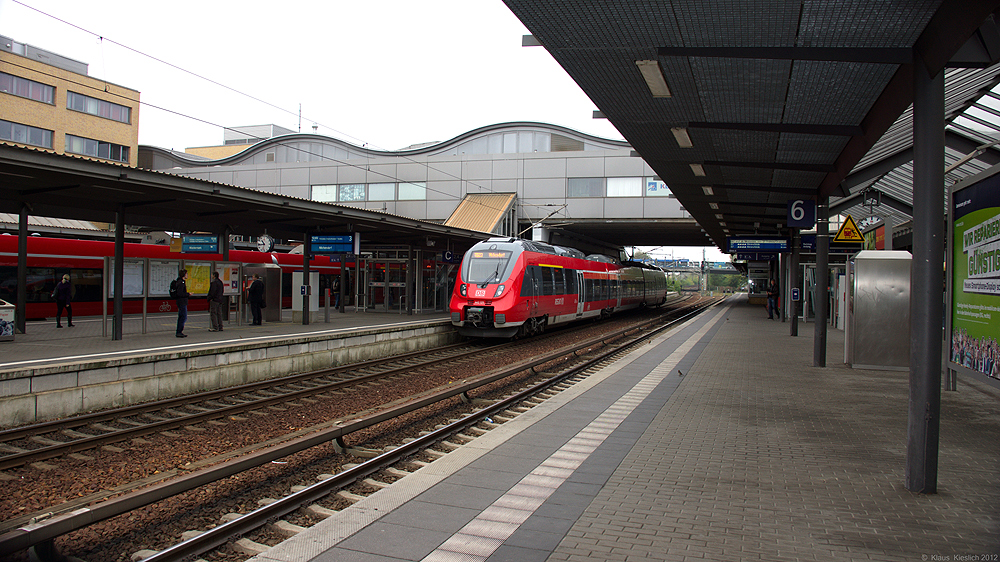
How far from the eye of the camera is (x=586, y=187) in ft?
120

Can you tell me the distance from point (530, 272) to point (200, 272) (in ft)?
29.6

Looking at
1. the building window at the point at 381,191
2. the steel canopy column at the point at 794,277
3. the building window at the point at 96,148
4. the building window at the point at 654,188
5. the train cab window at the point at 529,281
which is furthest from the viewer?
the building window at the point at 381,191

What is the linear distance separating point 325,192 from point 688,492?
4048 cm

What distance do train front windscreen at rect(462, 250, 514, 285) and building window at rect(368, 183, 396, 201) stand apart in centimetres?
2420

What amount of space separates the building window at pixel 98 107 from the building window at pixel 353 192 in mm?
15374

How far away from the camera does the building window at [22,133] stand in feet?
113

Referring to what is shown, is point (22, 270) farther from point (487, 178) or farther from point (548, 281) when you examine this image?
point (487, 178)

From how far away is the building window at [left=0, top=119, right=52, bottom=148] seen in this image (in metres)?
34.5

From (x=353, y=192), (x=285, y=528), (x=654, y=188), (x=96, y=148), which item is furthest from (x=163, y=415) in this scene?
(x=96, y=148)

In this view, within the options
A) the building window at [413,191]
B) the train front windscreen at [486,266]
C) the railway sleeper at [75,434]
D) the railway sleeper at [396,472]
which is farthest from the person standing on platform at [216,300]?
the building window at [413,191]

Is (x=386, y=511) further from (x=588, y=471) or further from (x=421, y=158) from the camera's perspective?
(x=421, y=158)

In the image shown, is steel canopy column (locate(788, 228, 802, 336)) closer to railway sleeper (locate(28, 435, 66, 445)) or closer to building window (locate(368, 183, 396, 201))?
railway sleeper (locate(28, 435, 66, 445))

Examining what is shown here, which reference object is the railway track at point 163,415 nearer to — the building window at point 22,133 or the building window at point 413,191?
the building window at point 413,191

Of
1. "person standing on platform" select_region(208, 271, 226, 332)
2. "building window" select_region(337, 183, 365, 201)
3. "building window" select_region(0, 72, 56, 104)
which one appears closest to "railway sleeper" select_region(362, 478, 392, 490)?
"person standing on platform" select_region(208, 271, 226, 332)
